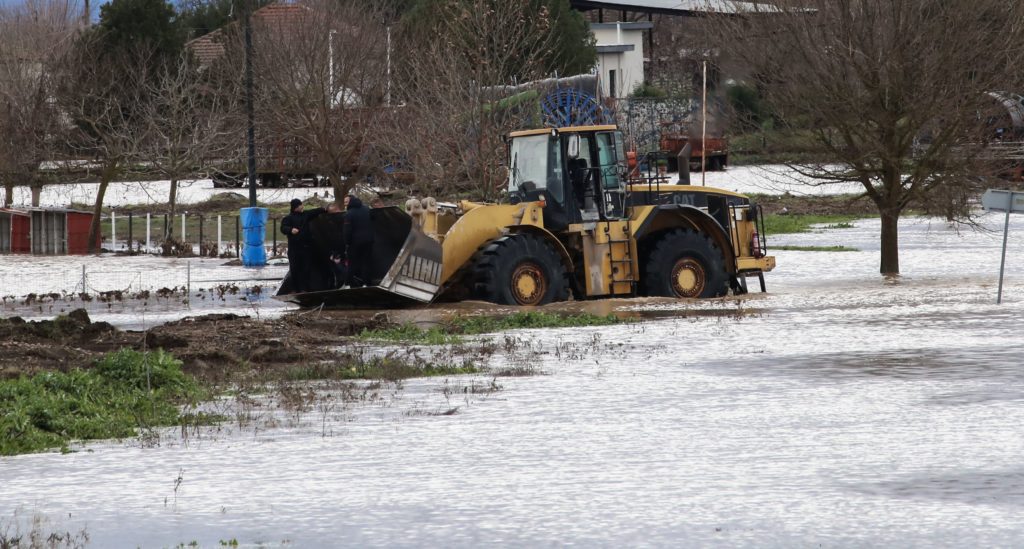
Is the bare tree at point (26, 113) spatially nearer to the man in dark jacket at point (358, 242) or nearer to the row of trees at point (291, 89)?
the row of trees at point (291, 89)

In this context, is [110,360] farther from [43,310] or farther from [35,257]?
[35,257]

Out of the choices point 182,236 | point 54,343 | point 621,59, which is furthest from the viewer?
point 621,59

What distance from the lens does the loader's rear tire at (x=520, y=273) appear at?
985 inches

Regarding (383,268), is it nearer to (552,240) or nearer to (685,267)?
(552,240)

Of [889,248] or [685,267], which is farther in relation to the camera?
[889,248]

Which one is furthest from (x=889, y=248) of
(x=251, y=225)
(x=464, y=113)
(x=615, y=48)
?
(x=615, y=48)

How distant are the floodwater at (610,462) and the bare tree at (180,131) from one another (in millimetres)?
25563

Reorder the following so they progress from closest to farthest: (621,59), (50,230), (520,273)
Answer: (520,273) → (50,230) → (621,59)

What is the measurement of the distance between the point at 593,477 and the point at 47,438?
445 cm

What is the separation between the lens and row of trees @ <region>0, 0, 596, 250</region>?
42000 millimetres

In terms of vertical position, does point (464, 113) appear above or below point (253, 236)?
above

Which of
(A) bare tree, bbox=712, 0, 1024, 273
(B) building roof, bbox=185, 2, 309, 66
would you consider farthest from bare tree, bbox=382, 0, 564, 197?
(A) bare tree, bbox=712, 0, 1024, 273

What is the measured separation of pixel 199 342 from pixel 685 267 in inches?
387

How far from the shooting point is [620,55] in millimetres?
80750
